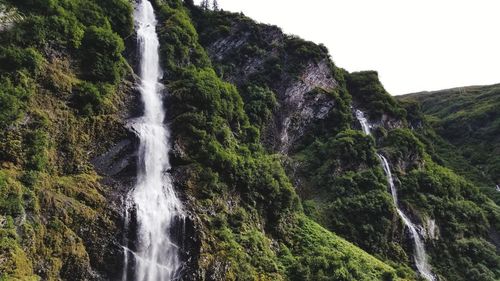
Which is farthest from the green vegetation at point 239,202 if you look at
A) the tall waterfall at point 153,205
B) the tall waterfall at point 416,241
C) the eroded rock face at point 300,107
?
the eroded rock face at point 300,107

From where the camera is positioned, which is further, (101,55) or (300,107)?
(300,107)

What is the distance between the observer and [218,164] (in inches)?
1444

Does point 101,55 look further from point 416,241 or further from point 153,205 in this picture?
point 416,241

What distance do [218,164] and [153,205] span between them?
7518 millimetres

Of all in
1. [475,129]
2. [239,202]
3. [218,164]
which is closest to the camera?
[218,164]

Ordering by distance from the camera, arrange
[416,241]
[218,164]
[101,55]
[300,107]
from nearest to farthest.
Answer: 1. [218,164]
2. [101,55]
3. [416,241]
4. [300,107]

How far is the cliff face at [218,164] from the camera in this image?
26906 millimetres

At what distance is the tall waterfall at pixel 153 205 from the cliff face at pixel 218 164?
691 millimetres

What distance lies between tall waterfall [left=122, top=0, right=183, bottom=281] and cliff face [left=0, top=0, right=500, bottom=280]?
2.27 feet

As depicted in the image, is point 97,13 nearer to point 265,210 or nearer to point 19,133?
point 19,133

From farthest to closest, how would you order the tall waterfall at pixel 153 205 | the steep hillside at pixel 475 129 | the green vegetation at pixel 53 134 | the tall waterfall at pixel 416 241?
1. the steep hillside at pixel 475 129
2. the tall waterfall at pixel 416 241
3. the tall waterfall at pixel 153 205
4. the green vegetation at pixel 53 134

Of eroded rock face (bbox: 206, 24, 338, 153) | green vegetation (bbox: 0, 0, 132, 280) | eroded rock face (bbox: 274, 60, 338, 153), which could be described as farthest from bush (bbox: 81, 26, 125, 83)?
eroded rock face (bbox: 274, 60, 338, 153)

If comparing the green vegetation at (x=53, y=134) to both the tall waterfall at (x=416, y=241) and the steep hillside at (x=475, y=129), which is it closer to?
the tall waterfall at (x=416, y=241)

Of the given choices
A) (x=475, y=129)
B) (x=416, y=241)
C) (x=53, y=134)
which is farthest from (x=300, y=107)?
(x=475, y=129)
